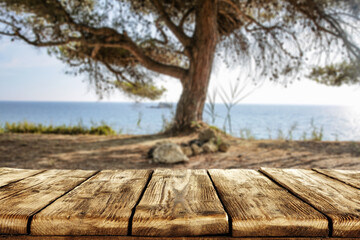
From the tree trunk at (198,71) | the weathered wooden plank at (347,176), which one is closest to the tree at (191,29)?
the tree trunk at (198,71)

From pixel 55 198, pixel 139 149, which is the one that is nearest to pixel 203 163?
pixel 139 149

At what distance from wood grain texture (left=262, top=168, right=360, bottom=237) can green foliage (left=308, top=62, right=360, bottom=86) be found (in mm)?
6701

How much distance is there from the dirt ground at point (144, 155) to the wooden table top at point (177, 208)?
2617mm

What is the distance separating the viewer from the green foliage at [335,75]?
6.60 metres

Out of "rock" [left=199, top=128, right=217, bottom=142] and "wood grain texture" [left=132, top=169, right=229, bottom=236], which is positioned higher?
"wood grain texture" [left=132, top=169, right=229, bottom=236]

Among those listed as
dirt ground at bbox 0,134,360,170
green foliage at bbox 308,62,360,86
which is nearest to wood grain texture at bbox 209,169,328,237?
dirt ground at bbox 0,134,360,170

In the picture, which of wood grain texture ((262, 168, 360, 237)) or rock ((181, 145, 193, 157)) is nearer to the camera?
wood grain texture ((262, 168, 360, 237))

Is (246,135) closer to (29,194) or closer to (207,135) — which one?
(207,135)

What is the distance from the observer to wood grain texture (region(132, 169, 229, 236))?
0.65m

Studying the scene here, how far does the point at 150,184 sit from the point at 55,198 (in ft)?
1.08

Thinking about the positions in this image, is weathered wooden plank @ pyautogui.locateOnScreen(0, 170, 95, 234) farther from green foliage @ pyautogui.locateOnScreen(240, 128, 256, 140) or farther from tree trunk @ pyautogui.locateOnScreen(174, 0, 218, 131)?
green foliage @ pyautogui.locateOnScreen(240, 128, 256, 140)

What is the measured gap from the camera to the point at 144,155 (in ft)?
13.9

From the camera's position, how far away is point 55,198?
2.66 feet

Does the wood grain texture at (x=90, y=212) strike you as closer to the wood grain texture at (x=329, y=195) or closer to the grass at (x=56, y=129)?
the wood grain texture at (x=329, y=195)
